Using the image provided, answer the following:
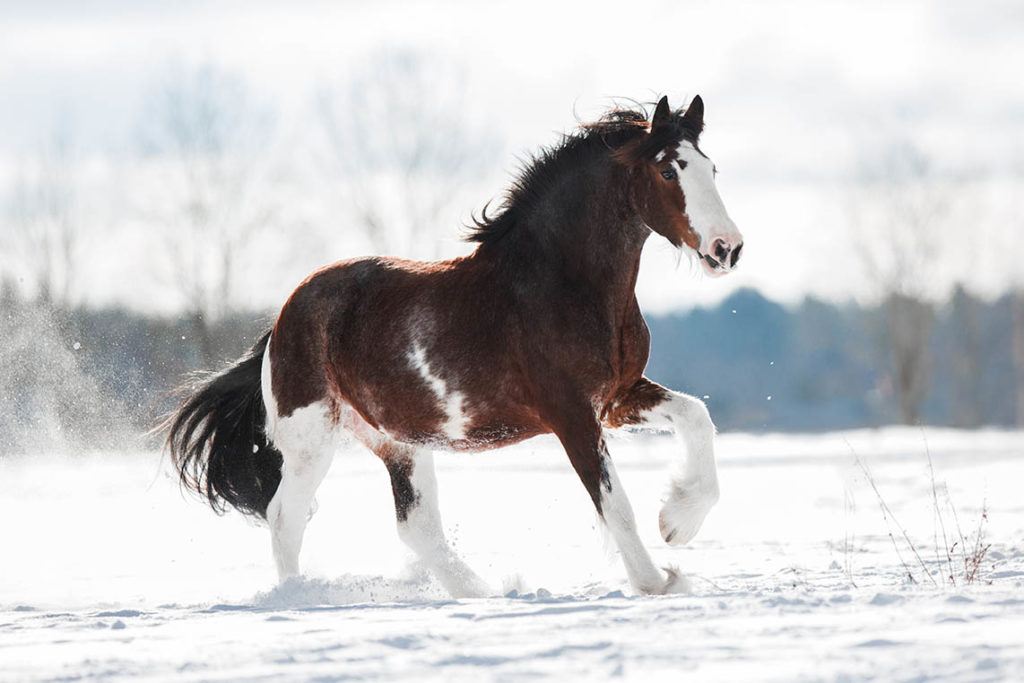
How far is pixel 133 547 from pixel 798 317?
62334mm

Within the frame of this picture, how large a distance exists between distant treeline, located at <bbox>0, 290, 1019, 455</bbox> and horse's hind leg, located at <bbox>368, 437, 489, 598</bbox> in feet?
5.23

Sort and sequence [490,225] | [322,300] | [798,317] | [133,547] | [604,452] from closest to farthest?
[604,452] → [490,225] → [322,300] → [133,547] → [798,317]

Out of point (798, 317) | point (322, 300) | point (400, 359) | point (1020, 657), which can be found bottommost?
point (1020, 657)

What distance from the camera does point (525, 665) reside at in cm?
329

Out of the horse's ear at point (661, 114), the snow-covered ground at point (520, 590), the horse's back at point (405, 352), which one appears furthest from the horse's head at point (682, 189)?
the snow-covered ground at point (520, 590)

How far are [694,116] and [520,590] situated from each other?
8.06 feet

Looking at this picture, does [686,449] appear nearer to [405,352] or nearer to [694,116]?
[405,352]

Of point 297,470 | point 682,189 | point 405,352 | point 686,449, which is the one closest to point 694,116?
point 682,189

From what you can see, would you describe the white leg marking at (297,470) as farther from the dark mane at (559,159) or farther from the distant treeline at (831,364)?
the distant treeline at (831,364)

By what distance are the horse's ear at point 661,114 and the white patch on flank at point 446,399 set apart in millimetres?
1577

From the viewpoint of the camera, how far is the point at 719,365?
6831cm

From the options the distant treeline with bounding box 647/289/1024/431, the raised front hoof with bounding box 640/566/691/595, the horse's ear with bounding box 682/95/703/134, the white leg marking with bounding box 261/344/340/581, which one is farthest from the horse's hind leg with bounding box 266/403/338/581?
the distant treeline with bounding box 647/289/1024/431

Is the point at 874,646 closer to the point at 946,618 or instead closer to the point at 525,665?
the point at 946,618

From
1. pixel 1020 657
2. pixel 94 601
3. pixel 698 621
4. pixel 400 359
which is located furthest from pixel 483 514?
pixel 1020 657
